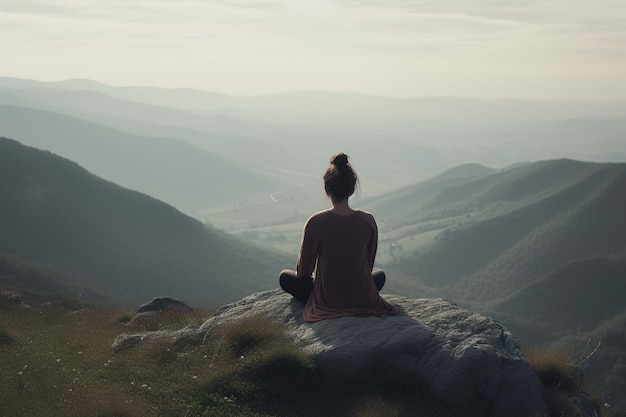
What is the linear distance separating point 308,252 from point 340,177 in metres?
1.78

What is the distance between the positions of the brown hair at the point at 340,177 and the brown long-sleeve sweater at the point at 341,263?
1.76 feet

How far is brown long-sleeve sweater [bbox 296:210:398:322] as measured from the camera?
476 inches

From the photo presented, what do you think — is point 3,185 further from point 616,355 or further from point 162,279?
point 616,355

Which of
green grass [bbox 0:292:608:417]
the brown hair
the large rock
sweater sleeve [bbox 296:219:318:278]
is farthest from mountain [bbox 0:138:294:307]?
the brown hair

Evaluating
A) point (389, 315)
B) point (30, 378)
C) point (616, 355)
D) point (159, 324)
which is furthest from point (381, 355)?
point (616, 355)

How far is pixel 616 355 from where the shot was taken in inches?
4574

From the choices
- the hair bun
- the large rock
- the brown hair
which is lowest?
the large rock

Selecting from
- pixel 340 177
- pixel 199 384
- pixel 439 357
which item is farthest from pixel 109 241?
pixel 439 357

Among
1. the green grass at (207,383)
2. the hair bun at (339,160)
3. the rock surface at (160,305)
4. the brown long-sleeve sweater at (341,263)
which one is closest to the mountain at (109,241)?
the rock surface at (160,305)

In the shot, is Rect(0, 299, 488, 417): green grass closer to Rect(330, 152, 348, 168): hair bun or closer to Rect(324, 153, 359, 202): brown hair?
Rect(324, 153, 359, 202): brown hair

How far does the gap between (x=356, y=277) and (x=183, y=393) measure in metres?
4.09

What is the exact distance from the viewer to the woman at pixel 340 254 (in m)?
11.9

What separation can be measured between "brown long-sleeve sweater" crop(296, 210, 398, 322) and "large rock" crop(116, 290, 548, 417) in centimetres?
31

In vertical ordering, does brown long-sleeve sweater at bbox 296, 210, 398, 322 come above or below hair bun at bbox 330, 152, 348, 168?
below
